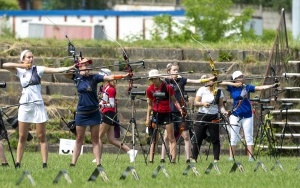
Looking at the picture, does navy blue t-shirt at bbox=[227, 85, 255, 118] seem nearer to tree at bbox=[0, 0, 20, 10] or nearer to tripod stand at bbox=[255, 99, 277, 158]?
tripod stand at bbox=[255, 99, 277, 158]

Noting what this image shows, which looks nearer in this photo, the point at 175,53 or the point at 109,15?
the point at 175,53

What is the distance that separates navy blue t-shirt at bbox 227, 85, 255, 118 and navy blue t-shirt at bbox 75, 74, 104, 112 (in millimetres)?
5572

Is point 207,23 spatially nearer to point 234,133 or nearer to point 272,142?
point 272,142

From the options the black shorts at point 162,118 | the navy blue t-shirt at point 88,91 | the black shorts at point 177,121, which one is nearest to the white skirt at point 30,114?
the navy blue t-shirt at point 88,91

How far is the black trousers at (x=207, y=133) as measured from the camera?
26.0 m

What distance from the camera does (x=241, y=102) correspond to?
1073 inches

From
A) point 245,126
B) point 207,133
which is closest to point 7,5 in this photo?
point 245,126

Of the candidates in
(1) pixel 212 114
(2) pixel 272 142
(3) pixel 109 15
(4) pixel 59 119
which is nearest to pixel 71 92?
(4) pixel 59 119

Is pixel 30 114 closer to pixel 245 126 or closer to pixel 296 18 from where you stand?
pixel 245 126

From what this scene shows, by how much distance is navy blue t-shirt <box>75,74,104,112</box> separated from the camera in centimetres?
2231

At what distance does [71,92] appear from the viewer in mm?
35000

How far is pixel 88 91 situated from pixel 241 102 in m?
5.79

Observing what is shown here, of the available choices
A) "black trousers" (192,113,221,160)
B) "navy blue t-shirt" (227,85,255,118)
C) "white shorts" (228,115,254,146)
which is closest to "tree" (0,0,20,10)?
"white shorts" (228,115,254,146)

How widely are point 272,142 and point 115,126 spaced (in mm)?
5456
